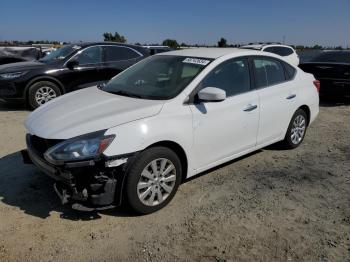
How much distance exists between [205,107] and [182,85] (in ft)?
1.16

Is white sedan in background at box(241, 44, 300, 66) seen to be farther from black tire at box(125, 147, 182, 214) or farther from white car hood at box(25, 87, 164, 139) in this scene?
black tire at box(125, 147, 182, 214)

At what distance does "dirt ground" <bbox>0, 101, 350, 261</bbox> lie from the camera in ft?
10.6

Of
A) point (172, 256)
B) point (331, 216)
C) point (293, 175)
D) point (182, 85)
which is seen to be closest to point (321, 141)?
point (293, 175)

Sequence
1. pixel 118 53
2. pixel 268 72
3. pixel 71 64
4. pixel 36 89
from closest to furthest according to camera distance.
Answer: pixel 268 72
pixel 36 89
pixel 71 64
pixel 118 53

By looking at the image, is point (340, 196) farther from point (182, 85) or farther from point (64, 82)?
point (64, 82)

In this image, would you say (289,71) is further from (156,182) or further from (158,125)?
(156,182)

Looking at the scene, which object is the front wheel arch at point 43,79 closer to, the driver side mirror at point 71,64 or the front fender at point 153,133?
the driver side mirror at point 71,64

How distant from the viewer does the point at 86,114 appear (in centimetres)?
385

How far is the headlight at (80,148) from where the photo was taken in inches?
134

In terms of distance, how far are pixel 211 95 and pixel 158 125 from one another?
0.70 meters

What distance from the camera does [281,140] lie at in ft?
18.8

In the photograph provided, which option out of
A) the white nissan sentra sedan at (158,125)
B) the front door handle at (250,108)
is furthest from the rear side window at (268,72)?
the front door handle at (250,108)

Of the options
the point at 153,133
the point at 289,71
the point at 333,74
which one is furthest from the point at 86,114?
the point at 333,74

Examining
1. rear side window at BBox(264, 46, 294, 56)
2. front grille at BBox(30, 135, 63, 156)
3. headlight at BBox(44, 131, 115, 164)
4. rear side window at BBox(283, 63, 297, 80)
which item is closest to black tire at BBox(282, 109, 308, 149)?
rear side window at BBox(283, 63, 297, 80)
